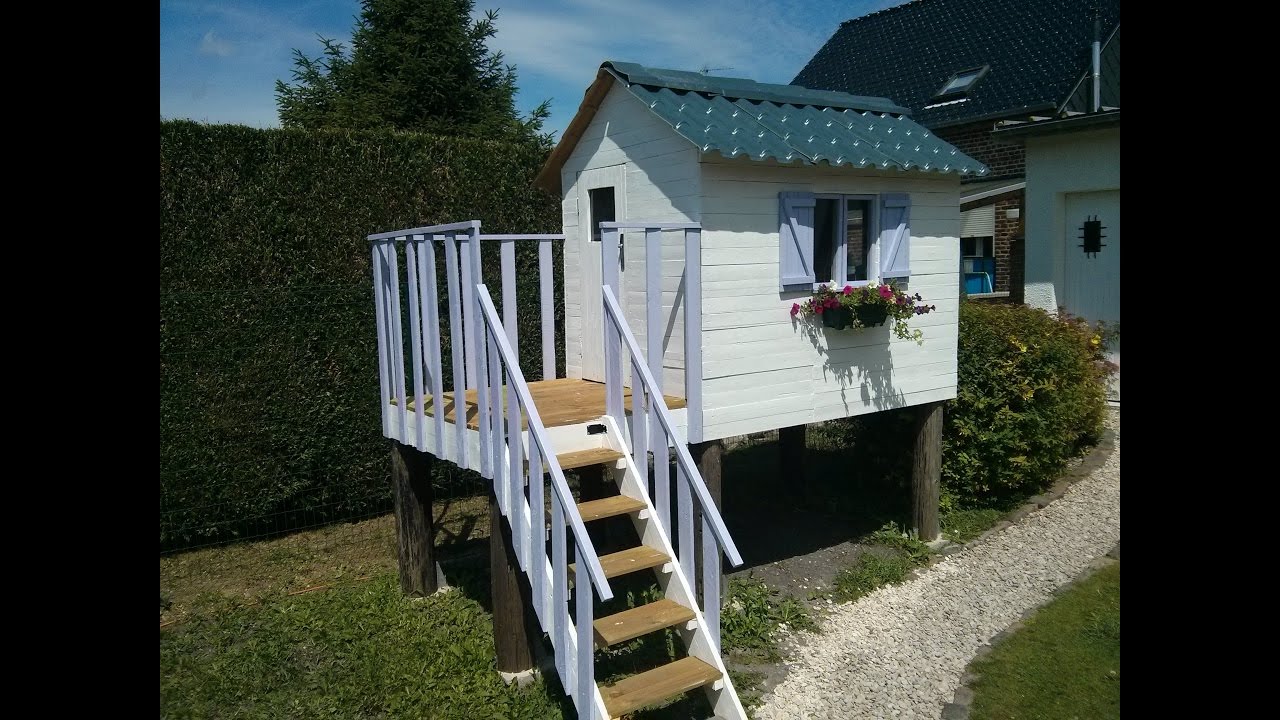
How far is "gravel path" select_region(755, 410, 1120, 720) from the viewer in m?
5.18

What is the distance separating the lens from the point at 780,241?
6055 millimetres

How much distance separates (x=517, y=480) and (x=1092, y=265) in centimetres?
1028

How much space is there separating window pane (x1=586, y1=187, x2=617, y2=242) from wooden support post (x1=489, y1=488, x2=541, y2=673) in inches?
94.3

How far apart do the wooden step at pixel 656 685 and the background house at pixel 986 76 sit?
1036 centimetres

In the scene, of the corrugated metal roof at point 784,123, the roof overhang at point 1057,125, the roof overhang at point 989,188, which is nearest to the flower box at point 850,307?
the corrugated metal roof at point 784,123

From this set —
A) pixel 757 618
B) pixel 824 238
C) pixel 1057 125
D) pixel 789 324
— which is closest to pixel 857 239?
pixel 824 238

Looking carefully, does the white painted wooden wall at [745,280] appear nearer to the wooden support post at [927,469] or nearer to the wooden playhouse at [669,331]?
the wooden playhouse at [669,331]

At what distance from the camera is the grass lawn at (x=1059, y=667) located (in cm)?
499

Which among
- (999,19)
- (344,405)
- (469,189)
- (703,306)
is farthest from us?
(999,19)

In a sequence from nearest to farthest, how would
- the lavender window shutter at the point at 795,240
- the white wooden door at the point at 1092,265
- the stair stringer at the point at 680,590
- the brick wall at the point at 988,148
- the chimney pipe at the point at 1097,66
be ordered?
the stair stringer at the point at 680,590 < the lavender window shutter at the point at 795,240 < the white wooden door at the point at 1092,265 < the chimney pipe at the point at 1097,66 < the brick wall at the point at 988,148

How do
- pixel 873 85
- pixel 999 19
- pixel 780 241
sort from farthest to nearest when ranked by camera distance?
pixel 873 85 < pixel 999 19 < pixel 780 241
